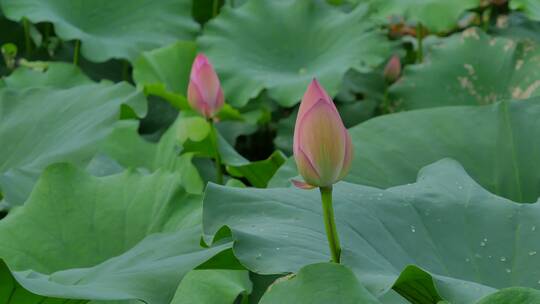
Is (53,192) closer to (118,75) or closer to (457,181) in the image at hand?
(457,181)

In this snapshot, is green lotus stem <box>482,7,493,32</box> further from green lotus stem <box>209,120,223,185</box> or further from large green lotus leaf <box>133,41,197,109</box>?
green lotus stem <box>209,120,223,185</box>

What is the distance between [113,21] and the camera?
8.70ft

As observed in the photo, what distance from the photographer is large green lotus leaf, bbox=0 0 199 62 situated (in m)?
2.49

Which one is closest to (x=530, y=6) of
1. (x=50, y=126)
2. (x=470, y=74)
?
(x=470, y=74)

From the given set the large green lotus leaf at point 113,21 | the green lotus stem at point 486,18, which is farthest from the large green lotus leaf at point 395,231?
the green lotus stem at point 486,18

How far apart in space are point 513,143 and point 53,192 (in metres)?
0.72

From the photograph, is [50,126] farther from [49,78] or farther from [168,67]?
[168,67]

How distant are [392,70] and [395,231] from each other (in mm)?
1384

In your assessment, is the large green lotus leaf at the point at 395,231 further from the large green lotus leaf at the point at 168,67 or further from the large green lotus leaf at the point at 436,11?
the large green lotus leaf at the point at 168,67

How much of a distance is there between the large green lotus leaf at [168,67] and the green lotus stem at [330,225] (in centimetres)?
143

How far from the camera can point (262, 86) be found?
2.32 m

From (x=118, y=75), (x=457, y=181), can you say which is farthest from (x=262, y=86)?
(x=457, y=181)

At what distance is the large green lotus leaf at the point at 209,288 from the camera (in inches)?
49.2

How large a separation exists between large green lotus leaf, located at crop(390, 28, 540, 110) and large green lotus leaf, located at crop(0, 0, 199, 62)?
0.72 m
